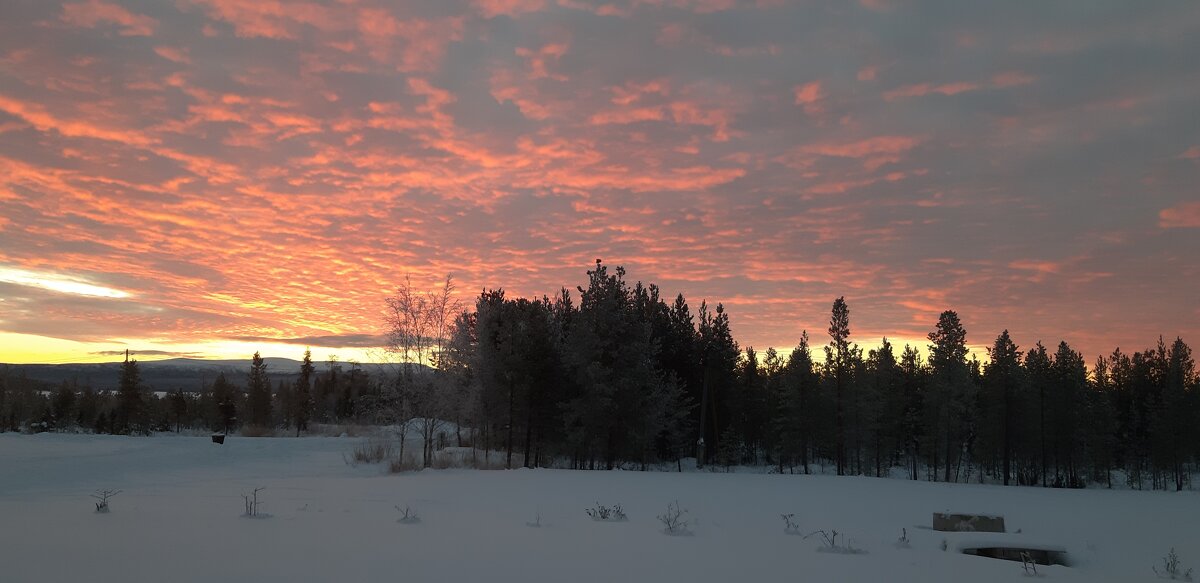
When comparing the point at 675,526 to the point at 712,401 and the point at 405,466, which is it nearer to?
the point at 405,466

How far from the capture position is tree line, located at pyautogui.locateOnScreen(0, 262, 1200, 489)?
136 feet

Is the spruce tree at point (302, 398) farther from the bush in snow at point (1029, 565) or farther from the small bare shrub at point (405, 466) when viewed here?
the bush in snow at point (1029, 565)

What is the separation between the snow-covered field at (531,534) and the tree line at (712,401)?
565 inches

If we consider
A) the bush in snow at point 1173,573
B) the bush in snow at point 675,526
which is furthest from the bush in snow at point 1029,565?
the bush in snow at point 675,526

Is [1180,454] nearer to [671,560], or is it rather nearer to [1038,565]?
[1038,565]

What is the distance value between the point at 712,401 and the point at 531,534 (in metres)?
48.4

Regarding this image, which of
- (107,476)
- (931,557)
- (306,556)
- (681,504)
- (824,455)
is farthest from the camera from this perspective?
(824,455)

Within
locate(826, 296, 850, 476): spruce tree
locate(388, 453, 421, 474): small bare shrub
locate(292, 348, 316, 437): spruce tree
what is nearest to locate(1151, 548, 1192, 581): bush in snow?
locate(388, 453, 421, 474): small bare shrub

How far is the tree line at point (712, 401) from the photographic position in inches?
1635

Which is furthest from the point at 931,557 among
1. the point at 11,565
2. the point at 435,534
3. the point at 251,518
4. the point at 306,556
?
the point at 11,565

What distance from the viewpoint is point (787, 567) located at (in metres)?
10.6

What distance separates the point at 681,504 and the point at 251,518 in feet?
35.6

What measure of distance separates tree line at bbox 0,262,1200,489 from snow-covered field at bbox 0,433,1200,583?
565 inches

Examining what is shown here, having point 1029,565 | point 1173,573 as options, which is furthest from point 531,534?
point 1173,573
